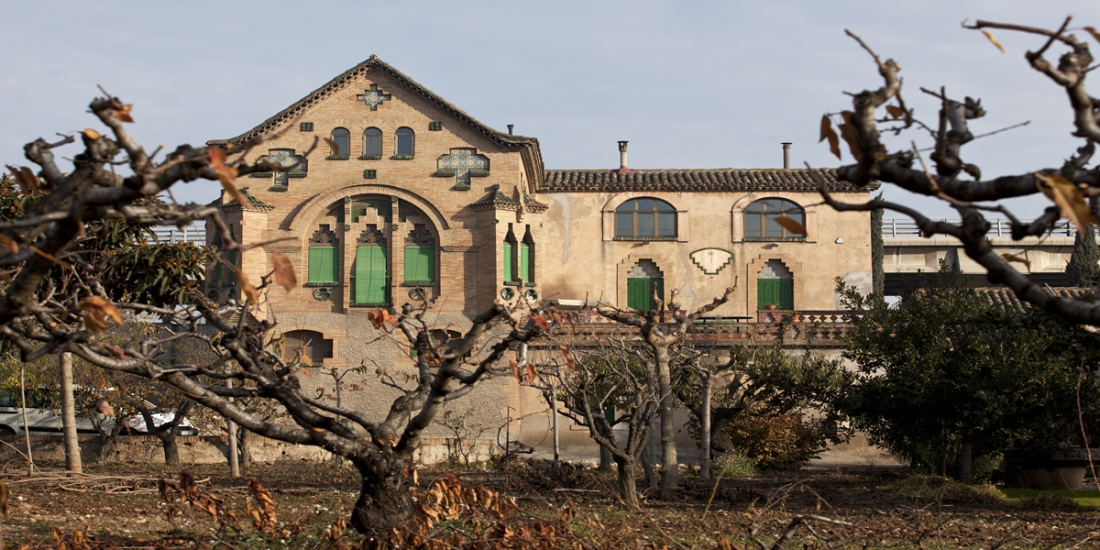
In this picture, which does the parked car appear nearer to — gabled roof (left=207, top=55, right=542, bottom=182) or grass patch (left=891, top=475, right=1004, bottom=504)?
gabled roof (left=207, top=55, right=542, bottom=182)

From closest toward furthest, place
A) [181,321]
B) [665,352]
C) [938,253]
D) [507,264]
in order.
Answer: [181,321] < [665,352] < [507,264] < [938,253]

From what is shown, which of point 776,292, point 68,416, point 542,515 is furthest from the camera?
point 776,292

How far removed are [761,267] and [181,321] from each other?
2577cm

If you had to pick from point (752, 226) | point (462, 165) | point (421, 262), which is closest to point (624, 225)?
point (752, 226)

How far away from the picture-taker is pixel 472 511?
31.0ft

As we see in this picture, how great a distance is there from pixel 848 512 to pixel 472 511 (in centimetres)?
711

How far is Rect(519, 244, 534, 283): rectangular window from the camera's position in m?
31.0

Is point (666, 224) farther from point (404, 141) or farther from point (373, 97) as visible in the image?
point (373, 97)

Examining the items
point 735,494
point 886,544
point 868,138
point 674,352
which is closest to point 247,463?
point 674,352

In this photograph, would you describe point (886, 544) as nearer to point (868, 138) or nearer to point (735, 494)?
point (735, 494)

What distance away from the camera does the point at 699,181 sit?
3472 cm

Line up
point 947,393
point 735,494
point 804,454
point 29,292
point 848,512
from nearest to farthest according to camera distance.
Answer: point 29,292 < point 848,512 < point 735,494 < point 947,393 < point 804,454

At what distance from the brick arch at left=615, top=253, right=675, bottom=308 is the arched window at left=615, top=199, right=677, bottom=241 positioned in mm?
748

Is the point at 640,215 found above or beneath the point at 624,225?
above
